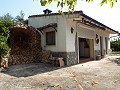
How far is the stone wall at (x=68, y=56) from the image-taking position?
15.5 m

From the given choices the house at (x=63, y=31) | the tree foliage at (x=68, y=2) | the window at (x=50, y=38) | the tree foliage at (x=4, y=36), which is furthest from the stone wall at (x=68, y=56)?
the tree foliage at (x=68, y=2)

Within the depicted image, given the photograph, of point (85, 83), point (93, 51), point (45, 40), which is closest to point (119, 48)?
point (93, 51)

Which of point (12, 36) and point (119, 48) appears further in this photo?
point (119, 48)

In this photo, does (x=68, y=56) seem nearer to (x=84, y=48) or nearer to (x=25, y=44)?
(x=25, y=44)

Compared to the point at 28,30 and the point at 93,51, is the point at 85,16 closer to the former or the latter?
the point at 28,30

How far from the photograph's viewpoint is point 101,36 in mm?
24344

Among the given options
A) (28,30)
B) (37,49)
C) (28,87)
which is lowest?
(28,87)

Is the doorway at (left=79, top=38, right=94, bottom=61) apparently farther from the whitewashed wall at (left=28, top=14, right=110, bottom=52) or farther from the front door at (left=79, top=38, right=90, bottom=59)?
the whitewashed wall at (left=28, top=14, right=110, bottom=52)

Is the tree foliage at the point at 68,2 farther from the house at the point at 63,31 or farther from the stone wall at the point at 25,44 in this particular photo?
the stone wall at the point at 25,44

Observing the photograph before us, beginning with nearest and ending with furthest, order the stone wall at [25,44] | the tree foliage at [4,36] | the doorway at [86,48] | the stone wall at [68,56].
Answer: the tree foliage at [4,36] < the stone wall at [68,56] < the stone wall at [25,44] < the doorway at [86,48]

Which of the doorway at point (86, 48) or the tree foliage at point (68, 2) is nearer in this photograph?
the tree foliage at point (68, 2)

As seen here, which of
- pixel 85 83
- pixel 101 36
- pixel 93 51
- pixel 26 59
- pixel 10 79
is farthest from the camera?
pixel 101 36

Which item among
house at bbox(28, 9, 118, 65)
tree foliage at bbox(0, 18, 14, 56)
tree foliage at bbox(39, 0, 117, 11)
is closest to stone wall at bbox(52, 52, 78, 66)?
house at bbox(28, 9, 118, 65)

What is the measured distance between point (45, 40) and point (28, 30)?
1.58 meters
